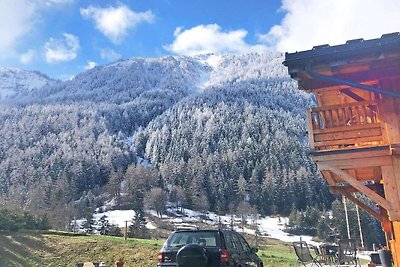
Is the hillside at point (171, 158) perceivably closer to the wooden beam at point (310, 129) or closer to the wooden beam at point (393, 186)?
the wooden beam at point (310, 129)

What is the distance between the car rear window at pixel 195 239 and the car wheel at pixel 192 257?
47 cm

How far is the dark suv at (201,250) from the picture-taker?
873 centimetres

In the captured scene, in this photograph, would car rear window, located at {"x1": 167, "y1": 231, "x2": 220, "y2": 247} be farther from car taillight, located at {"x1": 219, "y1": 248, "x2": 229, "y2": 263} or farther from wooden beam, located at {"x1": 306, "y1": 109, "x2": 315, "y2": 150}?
wooden beam, located at {"x1": 306, "y1": 109, "x2": 315, "y2": 150}

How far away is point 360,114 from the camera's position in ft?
26.9

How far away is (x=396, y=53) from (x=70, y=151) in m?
151

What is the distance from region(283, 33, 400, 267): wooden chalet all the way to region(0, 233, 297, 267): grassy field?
42.7 ft

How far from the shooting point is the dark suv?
8734mm

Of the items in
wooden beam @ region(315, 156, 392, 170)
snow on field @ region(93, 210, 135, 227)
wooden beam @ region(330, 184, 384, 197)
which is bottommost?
wooden beam @ region(330, 184, 384, 197)

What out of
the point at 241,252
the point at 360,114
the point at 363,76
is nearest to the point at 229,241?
the point at 241,252

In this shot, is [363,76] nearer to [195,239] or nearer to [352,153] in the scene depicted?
[352,153]

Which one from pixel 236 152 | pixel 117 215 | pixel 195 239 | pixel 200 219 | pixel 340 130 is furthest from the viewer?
pixel 236 152

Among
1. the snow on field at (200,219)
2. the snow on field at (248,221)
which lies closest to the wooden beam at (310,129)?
the snow on field at (248,221)

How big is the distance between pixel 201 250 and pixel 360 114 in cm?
443

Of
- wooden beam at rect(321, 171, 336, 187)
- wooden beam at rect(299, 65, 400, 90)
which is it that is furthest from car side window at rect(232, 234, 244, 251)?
wooden beam at rect(299, 65, 400, 90)
